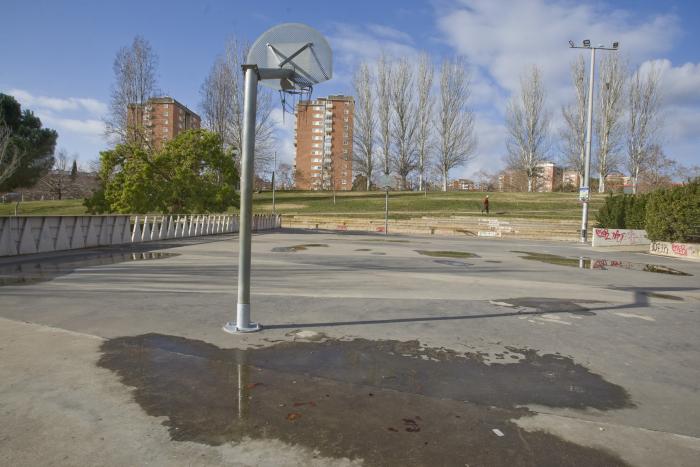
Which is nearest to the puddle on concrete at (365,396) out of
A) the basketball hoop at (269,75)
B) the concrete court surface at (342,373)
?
the concrete court surface at (342,373)

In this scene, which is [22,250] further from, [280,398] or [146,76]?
[146,76]

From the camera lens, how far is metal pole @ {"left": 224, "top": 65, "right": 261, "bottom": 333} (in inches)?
197

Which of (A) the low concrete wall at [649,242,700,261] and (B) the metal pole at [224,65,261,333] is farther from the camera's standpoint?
(A) the low concrete wall at [649,242,700,261]

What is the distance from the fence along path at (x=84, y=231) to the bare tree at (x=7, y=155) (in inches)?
790

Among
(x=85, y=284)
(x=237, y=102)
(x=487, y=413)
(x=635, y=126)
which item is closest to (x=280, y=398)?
(x=487, y=413)

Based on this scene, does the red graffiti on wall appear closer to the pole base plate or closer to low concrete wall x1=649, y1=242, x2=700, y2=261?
low concrete wall x1=649, y1=242, x2=700, y2=261

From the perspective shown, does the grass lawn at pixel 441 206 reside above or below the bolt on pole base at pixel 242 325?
above

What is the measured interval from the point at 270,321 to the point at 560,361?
3228mm

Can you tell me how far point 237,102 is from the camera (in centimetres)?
5047

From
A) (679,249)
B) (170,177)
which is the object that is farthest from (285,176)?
(679,249)

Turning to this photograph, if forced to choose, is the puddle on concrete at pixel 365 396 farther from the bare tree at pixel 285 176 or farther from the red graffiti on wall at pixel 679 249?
the bare tree at pixel 285 176

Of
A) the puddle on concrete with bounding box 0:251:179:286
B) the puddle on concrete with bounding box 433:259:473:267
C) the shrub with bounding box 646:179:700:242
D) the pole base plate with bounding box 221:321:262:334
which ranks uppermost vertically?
the shrub with bounding box 646:179:700:242

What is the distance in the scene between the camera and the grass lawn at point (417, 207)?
39.5 metres

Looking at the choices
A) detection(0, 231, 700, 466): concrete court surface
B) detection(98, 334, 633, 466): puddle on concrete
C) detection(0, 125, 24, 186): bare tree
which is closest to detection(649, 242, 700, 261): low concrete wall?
detection(0, 231, 700, 466): concrete court surface
